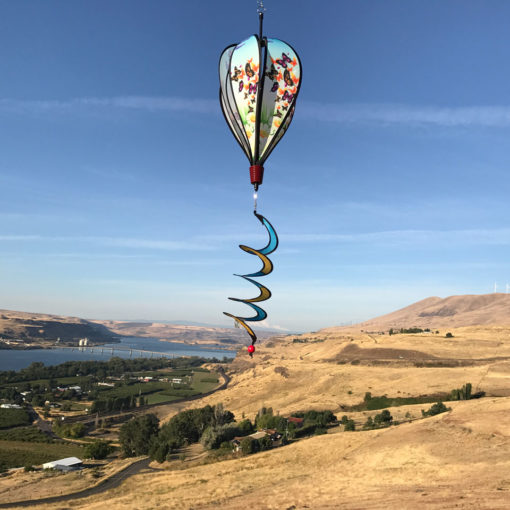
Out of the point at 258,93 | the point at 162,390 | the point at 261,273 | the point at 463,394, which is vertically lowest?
the point at 162,390

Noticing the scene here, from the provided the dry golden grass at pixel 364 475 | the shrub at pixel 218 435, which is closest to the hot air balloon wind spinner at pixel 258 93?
the dry golden grass at pixel 364 475

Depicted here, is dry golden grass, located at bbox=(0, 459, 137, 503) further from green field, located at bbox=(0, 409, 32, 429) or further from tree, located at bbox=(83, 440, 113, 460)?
green field, located at bbox=(0, 409, 32, 429)

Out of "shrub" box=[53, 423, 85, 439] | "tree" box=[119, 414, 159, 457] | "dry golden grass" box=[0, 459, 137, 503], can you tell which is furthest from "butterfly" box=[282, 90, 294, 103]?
"shrub" box=[53, 423, 85, 439]

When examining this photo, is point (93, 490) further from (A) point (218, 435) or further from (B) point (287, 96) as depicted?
(B) point (287, 96)

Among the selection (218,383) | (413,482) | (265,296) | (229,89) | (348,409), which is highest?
(229,89)

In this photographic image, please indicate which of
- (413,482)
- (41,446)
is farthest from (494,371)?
(41,446)

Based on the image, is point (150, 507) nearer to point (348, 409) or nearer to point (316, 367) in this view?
point (348, 409)

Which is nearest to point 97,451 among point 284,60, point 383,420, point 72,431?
point 72,431
